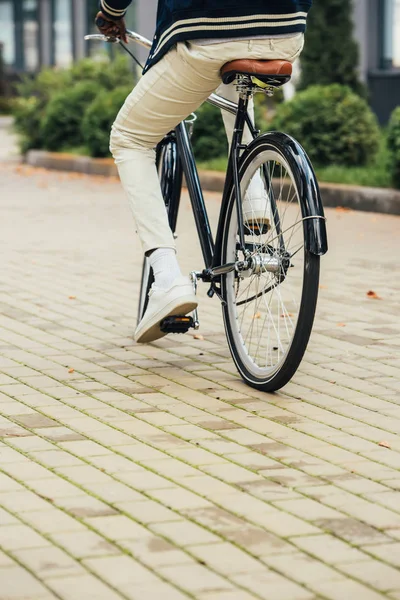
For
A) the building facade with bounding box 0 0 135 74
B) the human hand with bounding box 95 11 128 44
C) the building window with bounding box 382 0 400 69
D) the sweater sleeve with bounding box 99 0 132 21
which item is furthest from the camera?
the building facade with bounding box 0 0 135 74

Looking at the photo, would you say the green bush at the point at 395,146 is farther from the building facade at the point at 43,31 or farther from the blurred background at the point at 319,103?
the building facade at the point at 43,31

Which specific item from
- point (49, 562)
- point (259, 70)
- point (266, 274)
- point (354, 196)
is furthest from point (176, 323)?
point (354, 196)

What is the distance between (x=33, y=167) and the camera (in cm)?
1656

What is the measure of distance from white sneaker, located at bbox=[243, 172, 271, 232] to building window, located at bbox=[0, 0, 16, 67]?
34.0 metres

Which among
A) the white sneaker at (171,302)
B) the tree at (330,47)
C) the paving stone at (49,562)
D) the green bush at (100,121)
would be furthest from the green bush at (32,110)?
the paving stone at (49,562)

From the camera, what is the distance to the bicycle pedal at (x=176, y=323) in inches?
185

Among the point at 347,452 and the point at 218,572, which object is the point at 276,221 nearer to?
the point at 347,452

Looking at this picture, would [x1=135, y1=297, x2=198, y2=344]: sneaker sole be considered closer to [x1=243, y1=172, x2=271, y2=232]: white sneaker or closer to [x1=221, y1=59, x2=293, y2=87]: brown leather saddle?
[x1=243, y1=172, x2=271, y2=232]: white sneaker

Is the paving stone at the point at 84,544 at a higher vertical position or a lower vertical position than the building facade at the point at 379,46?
lower

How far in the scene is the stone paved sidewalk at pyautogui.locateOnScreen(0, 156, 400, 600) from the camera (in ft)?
9.15

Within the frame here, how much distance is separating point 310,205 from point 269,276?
1.66ft

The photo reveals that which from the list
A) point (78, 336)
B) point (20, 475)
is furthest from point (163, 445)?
point (78, 336)

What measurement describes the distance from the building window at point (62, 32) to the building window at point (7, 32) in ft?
10.2

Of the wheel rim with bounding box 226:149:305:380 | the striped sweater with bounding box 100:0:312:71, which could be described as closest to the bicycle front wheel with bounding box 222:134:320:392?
the wheel rim with bounding box 226:149:305:380
